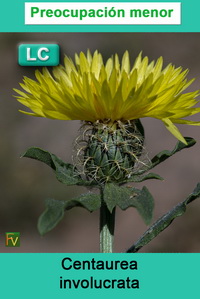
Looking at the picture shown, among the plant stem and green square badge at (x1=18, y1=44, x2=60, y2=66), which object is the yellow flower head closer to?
the plant stem

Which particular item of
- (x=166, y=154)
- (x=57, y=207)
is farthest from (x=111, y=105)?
(x=57, y=207)

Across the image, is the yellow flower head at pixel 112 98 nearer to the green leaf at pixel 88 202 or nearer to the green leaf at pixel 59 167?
the green leaf at pixel 59 167

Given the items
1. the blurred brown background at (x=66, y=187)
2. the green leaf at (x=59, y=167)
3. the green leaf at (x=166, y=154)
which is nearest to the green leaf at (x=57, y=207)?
the green leaf at (x=59, y=167)

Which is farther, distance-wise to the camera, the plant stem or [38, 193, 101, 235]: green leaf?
the plant stem

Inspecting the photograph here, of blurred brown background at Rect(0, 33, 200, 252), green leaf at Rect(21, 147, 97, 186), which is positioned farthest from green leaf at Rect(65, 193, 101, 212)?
blurred brown background at Rect(0, 33, 200, 252)

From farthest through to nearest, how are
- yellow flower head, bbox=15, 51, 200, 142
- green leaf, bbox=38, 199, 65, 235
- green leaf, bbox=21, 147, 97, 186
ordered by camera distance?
green leaf, bbox=21, 147, 97, 186
yellow flower head, bbox=15, 51, 200, 142
green leaf, bbox=38, 199, 65, 235

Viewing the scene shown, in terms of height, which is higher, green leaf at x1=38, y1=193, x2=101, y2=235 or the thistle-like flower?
the thistle-like flower
